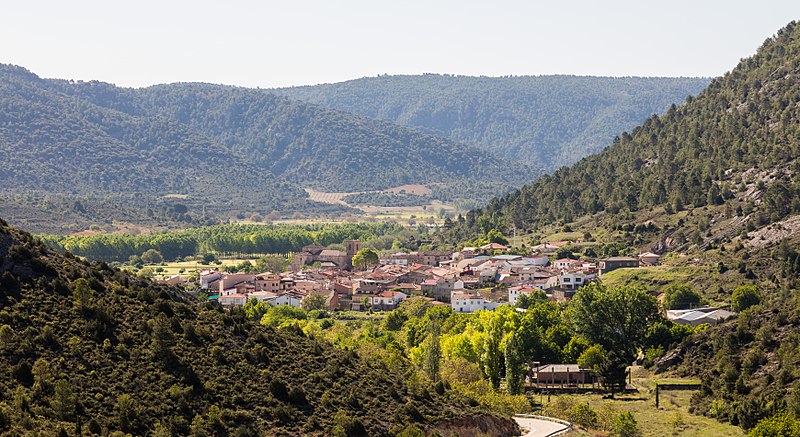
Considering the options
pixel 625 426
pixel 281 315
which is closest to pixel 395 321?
pixel 281 315

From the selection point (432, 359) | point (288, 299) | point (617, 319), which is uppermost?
point (617, 319)

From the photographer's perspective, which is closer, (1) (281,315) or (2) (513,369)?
(2) (513,369)

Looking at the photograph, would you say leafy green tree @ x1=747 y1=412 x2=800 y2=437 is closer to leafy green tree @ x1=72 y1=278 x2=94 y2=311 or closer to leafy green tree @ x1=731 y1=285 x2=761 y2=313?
leafy green tree @ x1=72 y1=278 x2=94 y2=311

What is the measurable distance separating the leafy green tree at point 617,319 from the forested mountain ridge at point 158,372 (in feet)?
117

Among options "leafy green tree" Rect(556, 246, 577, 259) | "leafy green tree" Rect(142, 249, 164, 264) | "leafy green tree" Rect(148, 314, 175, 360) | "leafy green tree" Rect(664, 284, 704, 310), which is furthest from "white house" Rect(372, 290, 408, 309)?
"leafy green tree" Rect(148, 314, 175, 360)

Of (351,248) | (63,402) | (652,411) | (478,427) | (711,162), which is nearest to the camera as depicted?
(63,402)

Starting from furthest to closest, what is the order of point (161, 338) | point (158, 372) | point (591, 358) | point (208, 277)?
1. point (208, 277)
2. point (591, 358)
3. point (161, 338)
4. point (158, 372)

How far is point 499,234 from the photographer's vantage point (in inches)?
6939

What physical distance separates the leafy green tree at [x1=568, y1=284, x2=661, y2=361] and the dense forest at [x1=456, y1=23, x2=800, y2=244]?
119 ft

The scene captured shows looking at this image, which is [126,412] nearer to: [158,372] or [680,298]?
[158,372]

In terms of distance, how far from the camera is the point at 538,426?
2591 inches

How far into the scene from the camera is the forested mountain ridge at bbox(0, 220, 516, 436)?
50375 millimetres

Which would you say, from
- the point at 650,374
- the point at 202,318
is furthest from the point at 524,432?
the point at 650,374

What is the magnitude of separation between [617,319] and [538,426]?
36540mm
